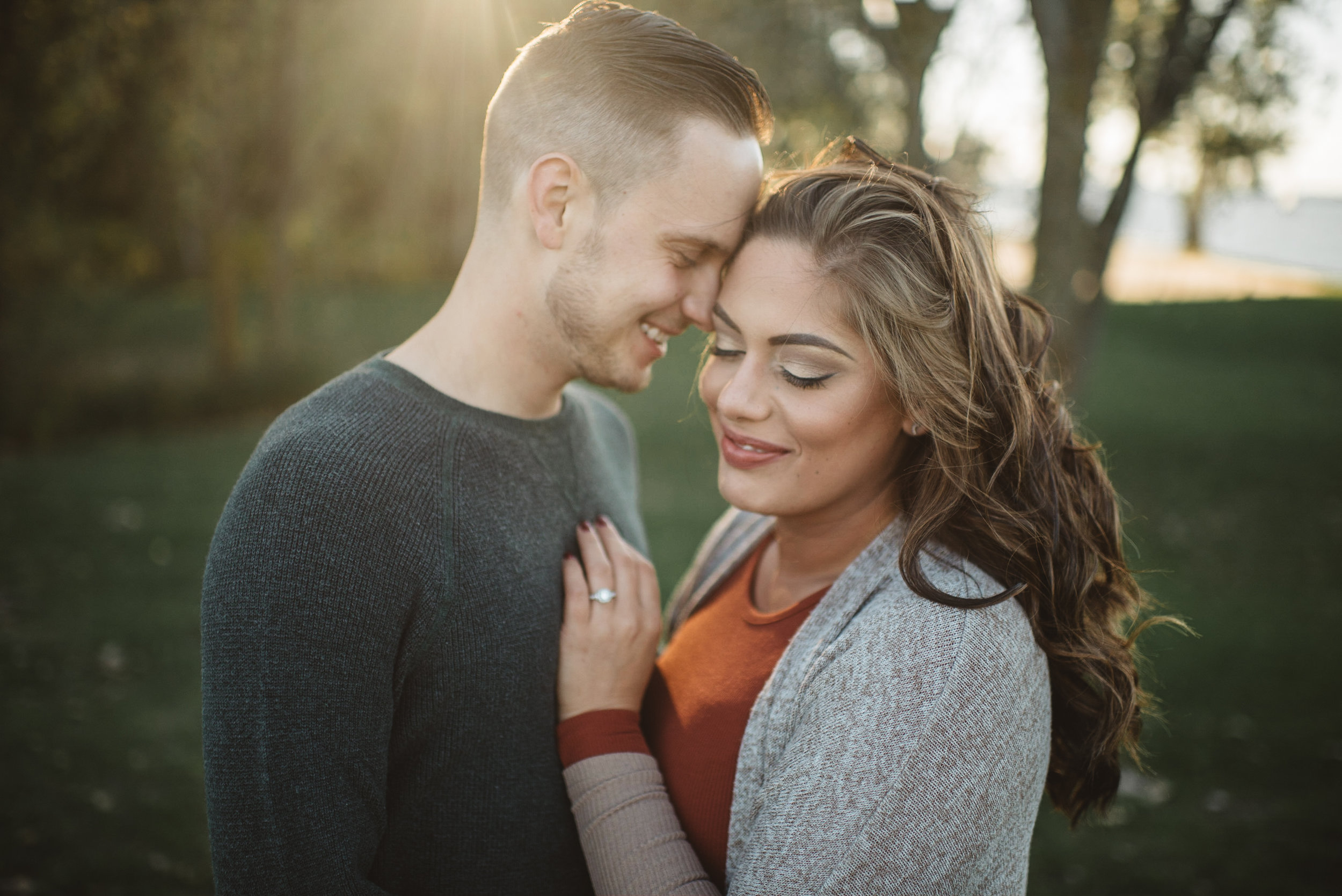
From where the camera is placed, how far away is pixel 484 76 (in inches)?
199

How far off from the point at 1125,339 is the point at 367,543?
856 inches

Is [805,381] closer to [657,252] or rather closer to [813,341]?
[813,341]

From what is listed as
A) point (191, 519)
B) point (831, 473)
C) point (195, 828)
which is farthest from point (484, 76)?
point (191, 519)

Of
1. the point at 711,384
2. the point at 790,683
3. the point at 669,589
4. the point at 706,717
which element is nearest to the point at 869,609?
the point at 790,683

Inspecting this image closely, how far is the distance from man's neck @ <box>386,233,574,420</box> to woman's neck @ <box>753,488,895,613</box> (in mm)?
→ 752

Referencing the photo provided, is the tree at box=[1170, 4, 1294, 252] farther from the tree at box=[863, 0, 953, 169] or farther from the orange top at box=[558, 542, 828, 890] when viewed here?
the orange top at box=[558, 542, 828, 890]

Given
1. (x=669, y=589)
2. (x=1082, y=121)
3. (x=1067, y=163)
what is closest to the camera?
(x=1082, y=121)

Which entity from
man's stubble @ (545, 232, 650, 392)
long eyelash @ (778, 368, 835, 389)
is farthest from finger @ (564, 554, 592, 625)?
long eyelash @ (778, 368, 835, 389)

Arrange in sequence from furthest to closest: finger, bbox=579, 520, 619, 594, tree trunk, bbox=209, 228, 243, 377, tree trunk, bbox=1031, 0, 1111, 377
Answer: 1. tree trunk, bbox=209, 228, 243, 377
2. tree trunk, bbox=1031, 0, 1111, 377
3. finger, bbox=579, 520, 619, 594

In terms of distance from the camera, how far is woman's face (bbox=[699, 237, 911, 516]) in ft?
6.54

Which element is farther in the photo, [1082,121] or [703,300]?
[1082,121]

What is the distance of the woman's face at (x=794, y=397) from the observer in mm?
1994

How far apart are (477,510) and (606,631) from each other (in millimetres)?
423

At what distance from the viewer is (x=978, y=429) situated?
2.01 m
